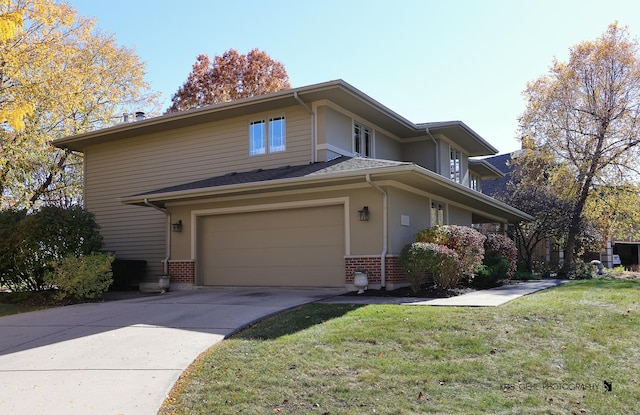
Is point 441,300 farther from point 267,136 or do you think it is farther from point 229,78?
point 229,78

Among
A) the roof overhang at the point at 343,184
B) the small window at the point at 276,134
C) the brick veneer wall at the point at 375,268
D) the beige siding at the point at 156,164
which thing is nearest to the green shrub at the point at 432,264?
the brick veneer wall at the point at 375,268

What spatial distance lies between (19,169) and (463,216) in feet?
57.9

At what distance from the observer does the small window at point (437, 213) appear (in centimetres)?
1458

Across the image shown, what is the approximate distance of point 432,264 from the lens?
10789 millimetres

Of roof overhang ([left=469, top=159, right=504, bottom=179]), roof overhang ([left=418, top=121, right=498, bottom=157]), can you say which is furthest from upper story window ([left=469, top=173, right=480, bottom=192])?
roof overhang ([left=418, top=121, right=498, bottom=157])

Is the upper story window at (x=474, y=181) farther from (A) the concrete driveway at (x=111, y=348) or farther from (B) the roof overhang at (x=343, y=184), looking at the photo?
(A) the concrete driveway at (x=111, y=348)

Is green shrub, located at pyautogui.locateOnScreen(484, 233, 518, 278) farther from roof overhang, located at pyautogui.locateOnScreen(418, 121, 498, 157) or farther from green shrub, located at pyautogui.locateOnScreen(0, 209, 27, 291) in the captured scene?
green shrub, located at pyautogui.locateOnScreen(0, 209, 27, 291)

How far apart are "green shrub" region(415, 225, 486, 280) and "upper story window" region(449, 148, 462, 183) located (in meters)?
7.26

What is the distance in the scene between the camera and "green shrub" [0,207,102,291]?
1298 cm

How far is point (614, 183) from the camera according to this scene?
2188cm

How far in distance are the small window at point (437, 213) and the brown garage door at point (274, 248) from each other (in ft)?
10.8

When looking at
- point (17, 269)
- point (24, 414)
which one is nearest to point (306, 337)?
point (24, 414)

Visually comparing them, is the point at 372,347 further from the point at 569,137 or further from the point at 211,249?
the point at 569,137

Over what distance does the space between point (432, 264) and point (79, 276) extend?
7.94 metres
